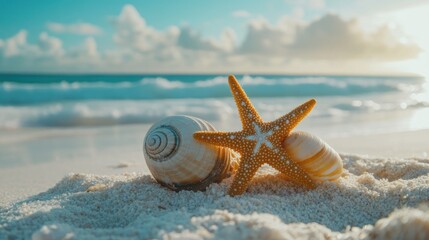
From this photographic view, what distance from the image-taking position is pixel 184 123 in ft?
11.0

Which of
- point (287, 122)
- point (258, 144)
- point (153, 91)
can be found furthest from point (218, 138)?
point (153, 91)

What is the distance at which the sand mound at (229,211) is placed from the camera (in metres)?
2.21

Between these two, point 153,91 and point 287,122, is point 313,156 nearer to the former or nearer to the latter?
point 287,122

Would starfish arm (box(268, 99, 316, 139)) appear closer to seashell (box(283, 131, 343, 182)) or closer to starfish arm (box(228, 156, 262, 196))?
seashell (box(283, 131, 343, 182))

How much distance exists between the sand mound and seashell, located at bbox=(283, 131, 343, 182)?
0.10 meters

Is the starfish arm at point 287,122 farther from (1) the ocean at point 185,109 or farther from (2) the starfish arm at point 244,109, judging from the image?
(1) the ocean at point 185,109

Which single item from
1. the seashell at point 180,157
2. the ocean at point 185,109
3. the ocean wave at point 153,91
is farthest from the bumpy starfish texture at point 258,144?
the ocean wave at point 153,91

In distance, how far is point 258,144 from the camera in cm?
327

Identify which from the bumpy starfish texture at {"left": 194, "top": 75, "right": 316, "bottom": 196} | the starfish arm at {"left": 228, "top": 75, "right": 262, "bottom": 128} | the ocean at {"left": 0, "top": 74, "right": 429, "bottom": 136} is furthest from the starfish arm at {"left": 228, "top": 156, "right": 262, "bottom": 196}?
the ocean at {"left": 0, "top": 74, "right": 429, "bottom": 136}

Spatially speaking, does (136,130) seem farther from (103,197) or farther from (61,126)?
(103,197)

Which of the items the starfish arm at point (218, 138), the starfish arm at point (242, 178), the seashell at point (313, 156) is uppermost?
the starfish arm at point (218, 138)

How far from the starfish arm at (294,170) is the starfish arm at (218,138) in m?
0.34

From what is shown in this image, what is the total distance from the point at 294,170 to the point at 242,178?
15.4 inches

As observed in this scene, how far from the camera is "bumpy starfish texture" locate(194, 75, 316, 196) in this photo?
3.19 meters
